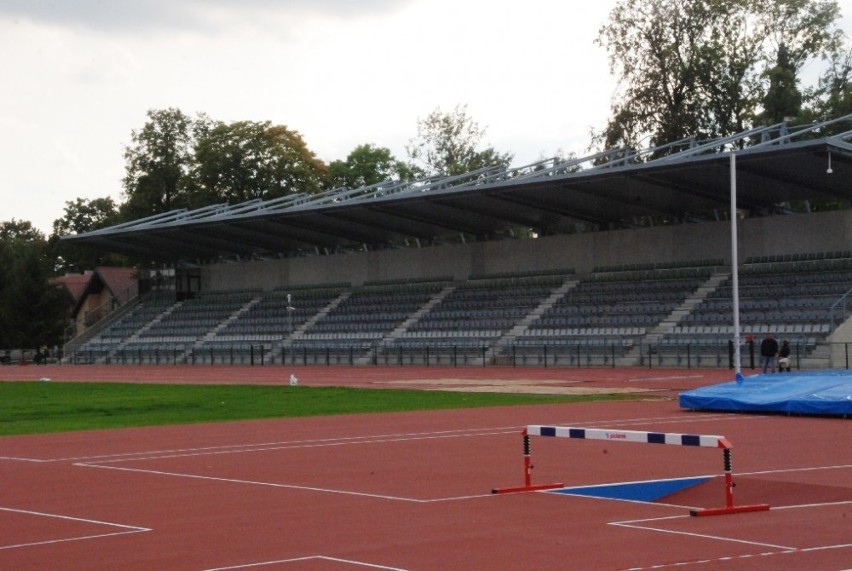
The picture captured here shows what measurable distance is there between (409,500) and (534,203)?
47260 millimetres

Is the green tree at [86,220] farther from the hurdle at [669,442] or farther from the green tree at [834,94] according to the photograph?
the hurdle at [669,442]

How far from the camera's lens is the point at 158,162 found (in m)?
108

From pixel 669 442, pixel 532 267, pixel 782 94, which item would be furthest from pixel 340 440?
pixel 782 94

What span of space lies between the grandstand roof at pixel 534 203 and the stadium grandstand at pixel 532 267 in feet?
0.51

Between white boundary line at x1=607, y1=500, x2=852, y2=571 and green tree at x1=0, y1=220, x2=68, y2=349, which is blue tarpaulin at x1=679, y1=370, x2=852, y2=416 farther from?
green tree at x1=0, y1=220, x2=68, y2=349

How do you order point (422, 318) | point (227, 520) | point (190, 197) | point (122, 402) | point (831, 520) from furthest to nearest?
point (190, 197) < point (422, 318) < point (122, 402) < point (227, 520) < point (831, 520)

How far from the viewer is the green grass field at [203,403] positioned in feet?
103

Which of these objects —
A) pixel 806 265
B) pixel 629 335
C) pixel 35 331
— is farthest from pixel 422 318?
pixel 35 331

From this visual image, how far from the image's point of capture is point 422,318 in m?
68.8

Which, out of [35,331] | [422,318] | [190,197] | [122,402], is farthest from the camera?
[190,197]

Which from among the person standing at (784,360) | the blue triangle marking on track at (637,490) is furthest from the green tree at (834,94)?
the blue triangle marking on track at (637,490)

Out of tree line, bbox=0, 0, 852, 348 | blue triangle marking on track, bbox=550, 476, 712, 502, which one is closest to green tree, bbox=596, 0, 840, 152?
tree line, bbox=0, 0, 852, 348

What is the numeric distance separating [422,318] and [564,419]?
41260 millimetres

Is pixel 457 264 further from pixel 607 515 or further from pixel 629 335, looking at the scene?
pixel 607 515
